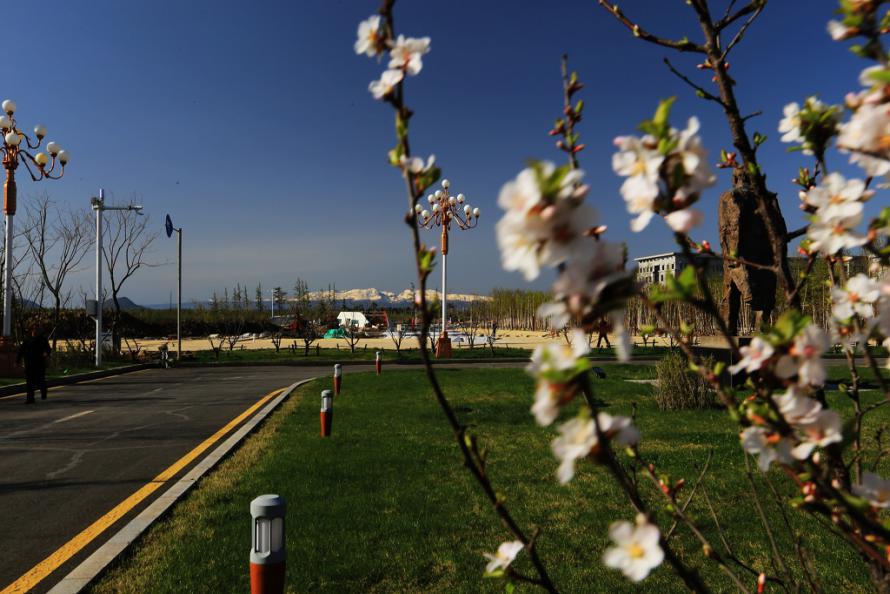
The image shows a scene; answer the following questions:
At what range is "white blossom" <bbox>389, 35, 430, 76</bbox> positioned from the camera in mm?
1188

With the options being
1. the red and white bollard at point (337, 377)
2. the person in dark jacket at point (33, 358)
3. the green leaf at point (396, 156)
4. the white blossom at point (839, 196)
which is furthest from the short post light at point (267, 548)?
the person in dark jacket at point (33, 358)

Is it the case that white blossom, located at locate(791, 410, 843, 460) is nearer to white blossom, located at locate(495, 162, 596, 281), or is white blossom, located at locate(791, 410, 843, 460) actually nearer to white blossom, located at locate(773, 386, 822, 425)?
white blossom, located at locate(773, 386, 822, 425)

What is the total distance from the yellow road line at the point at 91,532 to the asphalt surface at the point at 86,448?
0.06 m

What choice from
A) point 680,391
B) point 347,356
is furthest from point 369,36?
point 347,356

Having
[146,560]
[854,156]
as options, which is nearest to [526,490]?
[146,560]

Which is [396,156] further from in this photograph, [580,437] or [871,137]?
[871,137]

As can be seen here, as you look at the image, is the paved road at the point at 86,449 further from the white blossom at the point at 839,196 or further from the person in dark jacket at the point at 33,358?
the white blossom at the point at 839,196

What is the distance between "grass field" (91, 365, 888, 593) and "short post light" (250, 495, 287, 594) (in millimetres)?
559

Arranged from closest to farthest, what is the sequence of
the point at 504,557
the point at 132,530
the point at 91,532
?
the point at 504,557, the point at 132,530, the point at 91,532

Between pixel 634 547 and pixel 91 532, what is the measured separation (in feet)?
17.8

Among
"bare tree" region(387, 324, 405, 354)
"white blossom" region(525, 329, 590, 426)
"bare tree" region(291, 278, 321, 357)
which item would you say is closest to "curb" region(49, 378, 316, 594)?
"white blossom" region(525, 329, 590, 426)

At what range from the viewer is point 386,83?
47.6 inches

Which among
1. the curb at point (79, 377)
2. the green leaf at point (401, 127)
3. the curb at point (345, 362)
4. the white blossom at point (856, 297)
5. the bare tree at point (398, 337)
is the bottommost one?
the curb at point (345, 362)

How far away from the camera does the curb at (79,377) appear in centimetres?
1425
